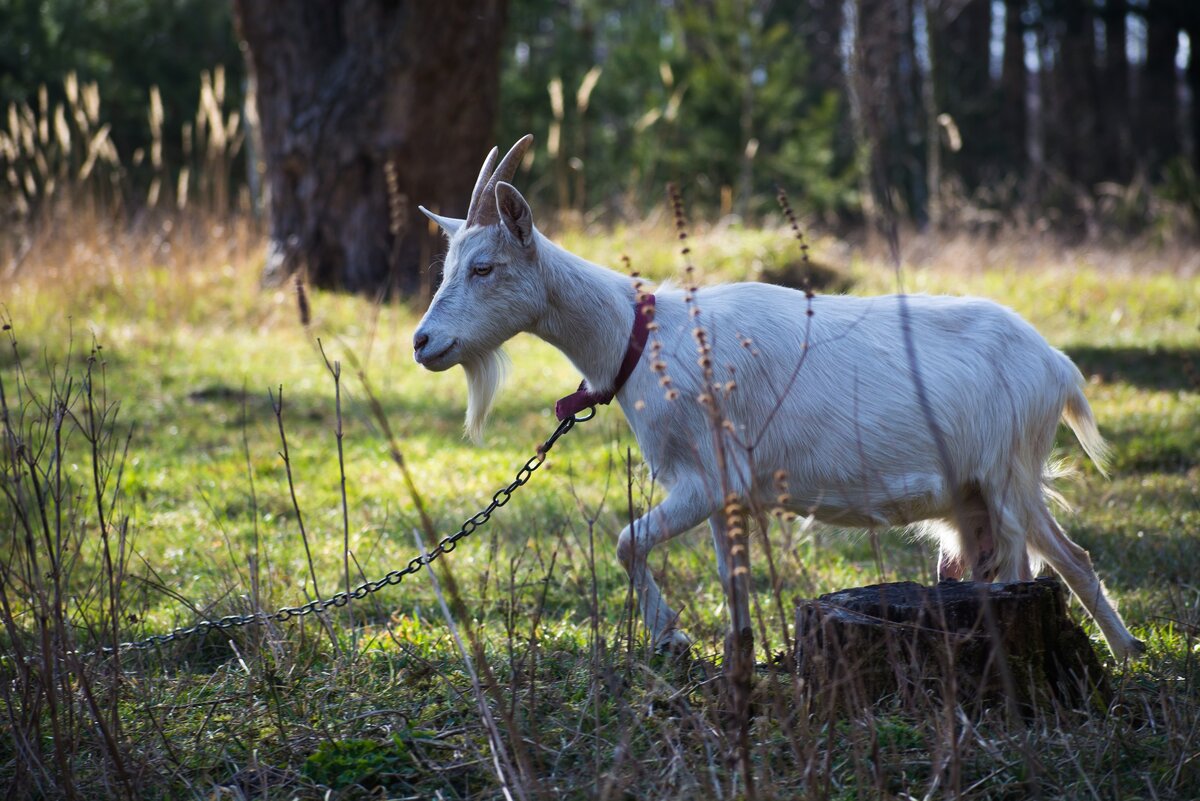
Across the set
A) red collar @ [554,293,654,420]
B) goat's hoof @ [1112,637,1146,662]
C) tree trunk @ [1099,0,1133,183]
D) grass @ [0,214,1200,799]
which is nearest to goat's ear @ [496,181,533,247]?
red collar @ [554,293,654,420]

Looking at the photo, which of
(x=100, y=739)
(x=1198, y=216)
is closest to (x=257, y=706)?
(x=100, y=739)

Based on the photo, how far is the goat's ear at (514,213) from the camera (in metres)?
3.22

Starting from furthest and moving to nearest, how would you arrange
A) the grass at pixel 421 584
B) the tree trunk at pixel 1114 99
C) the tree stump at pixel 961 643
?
the tree trunk at pixel 1114 99 < the tree stump at pixel 961 643 < the grass at pixel 421 584

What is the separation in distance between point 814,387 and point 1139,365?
573 cm

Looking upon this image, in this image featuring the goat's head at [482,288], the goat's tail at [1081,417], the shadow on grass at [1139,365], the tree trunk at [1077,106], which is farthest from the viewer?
the tree trunk at [1077,106]

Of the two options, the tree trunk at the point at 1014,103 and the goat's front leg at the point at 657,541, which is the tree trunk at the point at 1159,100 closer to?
the tree trunk at the point at 1014,103

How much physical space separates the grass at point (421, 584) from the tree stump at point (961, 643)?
0.08 meters

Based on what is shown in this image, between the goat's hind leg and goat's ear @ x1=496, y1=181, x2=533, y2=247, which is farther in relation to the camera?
the goat's hind leg

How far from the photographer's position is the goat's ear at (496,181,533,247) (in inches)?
127

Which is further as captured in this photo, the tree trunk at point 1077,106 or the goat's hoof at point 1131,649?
the tree trunk at point 1077,106

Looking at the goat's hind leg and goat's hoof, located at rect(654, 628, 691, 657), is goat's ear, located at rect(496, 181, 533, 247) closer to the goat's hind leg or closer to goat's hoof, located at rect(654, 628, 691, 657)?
goat's hoof, located at rect(654, 628, 691, 657)

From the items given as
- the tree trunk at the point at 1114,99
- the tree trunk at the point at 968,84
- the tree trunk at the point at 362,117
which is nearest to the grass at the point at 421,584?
the tree trunk at the point at 362,117

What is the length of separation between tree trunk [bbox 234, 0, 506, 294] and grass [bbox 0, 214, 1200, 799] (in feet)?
2.10

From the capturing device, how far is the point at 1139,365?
8203 mm
